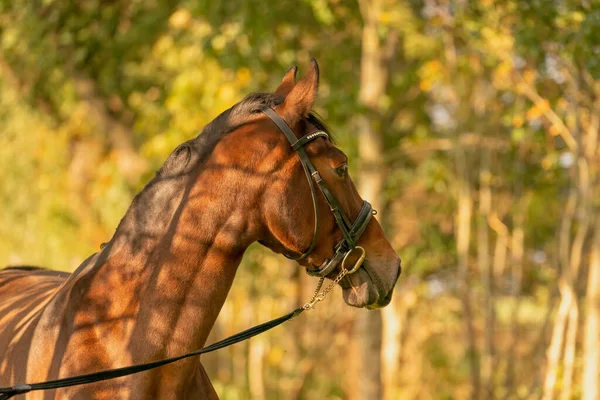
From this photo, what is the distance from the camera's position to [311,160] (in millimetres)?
4328

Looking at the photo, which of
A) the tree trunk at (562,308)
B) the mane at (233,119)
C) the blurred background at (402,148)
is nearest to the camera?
the mane at (233,119)

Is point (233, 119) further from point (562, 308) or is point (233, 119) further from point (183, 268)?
point (562, 308)

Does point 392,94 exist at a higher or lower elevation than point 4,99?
lower

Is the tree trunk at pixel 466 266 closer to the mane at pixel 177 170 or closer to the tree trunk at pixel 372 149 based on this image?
the tree trunk at pixel 372 149

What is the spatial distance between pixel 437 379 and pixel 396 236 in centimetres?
255

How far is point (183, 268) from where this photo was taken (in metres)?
4.25

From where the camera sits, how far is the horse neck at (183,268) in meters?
4.25

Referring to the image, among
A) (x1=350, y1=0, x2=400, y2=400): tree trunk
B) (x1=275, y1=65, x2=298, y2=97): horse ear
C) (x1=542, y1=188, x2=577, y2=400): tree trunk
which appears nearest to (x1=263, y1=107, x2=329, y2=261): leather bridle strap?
(x1=275, y1=65, x2=298, y2=97): horse ear

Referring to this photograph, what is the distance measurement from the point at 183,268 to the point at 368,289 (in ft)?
2.69

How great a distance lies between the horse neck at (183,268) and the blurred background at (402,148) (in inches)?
150

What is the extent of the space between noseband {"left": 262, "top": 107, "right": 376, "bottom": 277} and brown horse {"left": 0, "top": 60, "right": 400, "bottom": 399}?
0.02 metres

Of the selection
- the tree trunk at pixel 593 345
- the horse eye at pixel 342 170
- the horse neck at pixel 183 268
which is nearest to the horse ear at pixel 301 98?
the horse eye at pixel 342 170

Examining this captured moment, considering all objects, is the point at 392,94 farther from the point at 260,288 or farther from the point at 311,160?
the point at 311,160

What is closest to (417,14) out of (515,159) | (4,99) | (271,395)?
(515,159)
